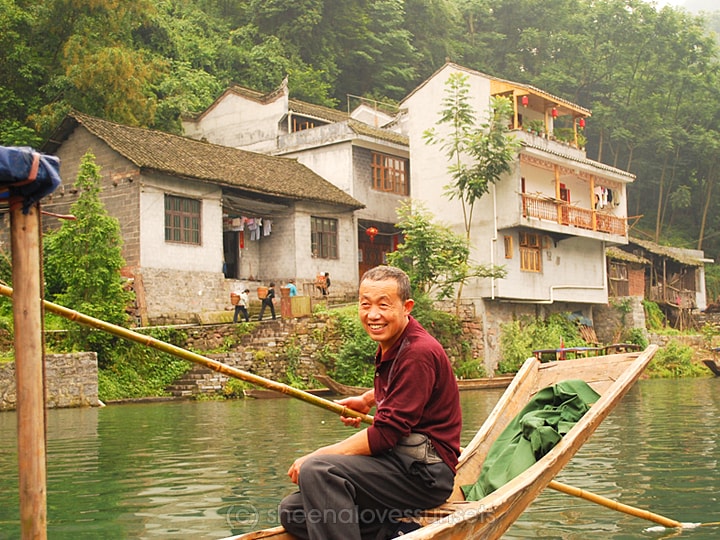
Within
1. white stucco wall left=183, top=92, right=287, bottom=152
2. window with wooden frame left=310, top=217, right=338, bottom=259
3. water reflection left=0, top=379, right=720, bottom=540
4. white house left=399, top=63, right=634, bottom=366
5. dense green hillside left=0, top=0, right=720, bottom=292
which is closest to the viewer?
water reflection left=0, top=379, right=720, bottom=540

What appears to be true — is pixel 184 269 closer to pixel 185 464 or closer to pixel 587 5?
pixel 185 464

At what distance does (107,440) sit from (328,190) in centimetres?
1844

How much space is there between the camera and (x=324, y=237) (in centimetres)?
2952

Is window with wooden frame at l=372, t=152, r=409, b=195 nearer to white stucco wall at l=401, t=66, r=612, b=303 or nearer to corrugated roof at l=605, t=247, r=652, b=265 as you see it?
white stucco wall at l=401, t=66, r=612, b=303

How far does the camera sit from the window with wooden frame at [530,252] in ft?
94.6

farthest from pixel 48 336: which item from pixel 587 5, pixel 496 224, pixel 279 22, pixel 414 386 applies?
pixel 587 5

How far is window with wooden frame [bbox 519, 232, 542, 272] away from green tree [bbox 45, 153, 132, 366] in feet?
43.1

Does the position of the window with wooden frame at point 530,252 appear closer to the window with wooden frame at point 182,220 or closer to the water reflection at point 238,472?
the window with wooden frame at point 182,220

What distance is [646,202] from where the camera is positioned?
50.3m

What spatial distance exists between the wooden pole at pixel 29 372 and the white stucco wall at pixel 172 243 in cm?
2065

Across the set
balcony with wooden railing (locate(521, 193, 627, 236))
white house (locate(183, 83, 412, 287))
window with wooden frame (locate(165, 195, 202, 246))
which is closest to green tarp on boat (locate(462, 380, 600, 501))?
window with wooden frame (locate(165, 195, 202, 246))

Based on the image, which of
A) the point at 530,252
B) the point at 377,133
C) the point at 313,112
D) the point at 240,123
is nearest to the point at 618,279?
the point at 530,252

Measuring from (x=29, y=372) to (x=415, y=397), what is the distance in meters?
1.74

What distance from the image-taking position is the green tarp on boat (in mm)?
5762
